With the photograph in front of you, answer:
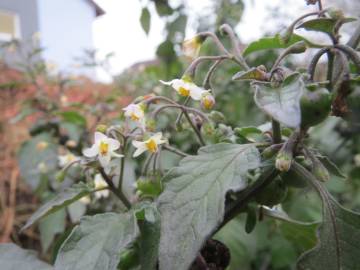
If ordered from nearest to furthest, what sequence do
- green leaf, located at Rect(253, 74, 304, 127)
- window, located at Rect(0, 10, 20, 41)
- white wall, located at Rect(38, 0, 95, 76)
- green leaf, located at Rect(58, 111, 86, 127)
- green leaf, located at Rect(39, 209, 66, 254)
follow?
green leaf, located at Rect(253, 74, 304, 127), green leaf, located at Rect(39, 209, 66, 254), green leaf, located at Rect(58, 111, 86, 127), window, located at Rect(0, 10, 20, 41), white wall, located at Rect(38, 0, 95, 76)

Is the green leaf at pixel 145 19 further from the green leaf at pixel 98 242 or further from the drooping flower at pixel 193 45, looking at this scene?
the green leaf at pixel 98 242

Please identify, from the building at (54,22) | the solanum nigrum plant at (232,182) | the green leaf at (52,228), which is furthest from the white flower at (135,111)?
the building at (54,22)

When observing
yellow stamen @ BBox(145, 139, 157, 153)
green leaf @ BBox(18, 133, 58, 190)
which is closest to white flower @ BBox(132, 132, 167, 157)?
yellow stamen @ BBox(145, 139, 157, 153)

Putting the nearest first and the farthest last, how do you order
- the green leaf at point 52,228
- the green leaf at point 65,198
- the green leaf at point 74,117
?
the green leaf at point 65,198
the green leaf at point 52,228
the green leaf at point 74,117

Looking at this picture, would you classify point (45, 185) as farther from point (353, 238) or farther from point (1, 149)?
point (1, 149)

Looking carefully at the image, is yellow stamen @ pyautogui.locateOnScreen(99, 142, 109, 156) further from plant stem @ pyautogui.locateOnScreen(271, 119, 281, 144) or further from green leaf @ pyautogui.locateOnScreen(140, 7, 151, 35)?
green leaf @ pyautogui.locateOnScreen(140, 7, 151, 35)
